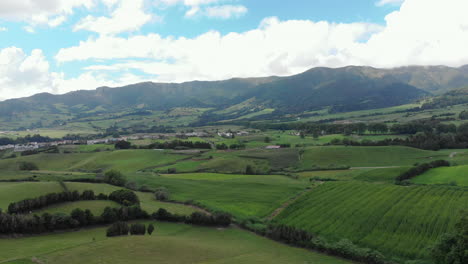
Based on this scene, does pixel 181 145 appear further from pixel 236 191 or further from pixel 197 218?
pixel 197 218

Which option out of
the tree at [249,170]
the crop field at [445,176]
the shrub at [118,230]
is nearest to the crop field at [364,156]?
the tree at [249,170]

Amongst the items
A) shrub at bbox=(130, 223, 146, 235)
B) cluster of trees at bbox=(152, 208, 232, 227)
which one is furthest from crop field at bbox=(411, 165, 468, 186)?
shrub at bbox=(130, 223, 146, 235)

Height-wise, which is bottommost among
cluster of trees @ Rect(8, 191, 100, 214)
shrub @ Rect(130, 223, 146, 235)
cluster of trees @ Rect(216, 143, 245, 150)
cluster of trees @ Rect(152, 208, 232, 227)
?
cluster of trees @ Rect(152, 208, 232, 227)

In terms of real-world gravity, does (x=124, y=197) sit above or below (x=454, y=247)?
above

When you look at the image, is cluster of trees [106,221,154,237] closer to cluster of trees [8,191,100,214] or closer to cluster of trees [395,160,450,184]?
cluster of trees [8,191,100,214]

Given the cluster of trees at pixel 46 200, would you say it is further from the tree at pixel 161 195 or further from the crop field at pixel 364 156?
the crop field at pixel 364 156

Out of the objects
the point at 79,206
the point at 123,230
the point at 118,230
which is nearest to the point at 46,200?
the point at 79,206
